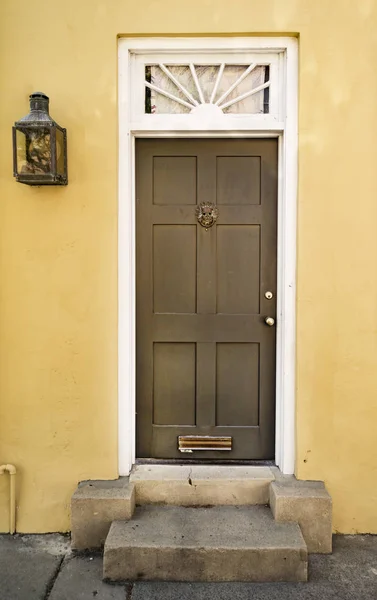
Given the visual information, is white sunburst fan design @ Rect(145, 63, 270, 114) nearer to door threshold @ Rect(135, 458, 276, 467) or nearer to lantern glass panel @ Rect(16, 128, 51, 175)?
lantern glass panel @ Rect(16, 128, 51, 175)

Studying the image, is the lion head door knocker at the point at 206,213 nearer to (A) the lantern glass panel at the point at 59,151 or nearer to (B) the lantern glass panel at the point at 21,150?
(A) the lantern glass panel at the point at 59,151

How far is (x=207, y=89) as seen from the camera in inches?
131

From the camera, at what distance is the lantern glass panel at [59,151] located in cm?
303

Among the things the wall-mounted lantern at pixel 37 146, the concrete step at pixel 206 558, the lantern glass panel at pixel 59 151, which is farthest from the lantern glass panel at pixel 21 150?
the concrete step at pixel 206 558

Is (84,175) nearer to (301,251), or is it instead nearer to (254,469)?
(301,251)

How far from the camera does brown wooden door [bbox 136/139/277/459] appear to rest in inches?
134

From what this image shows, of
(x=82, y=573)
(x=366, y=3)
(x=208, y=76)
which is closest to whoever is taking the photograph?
(x=82, y=573)

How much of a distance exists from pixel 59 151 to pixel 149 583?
2604 mm

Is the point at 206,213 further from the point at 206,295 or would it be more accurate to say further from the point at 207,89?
the point at 207,89

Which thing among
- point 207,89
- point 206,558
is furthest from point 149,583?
point 207,89

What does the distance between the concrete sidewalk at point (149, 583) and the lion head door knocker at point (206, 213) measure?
7.30ft

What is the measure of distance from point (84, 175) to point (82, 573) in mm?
2415

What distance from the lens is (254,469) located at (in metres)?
3.37

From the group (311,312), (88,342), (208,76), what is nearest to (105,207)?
(88,342)
